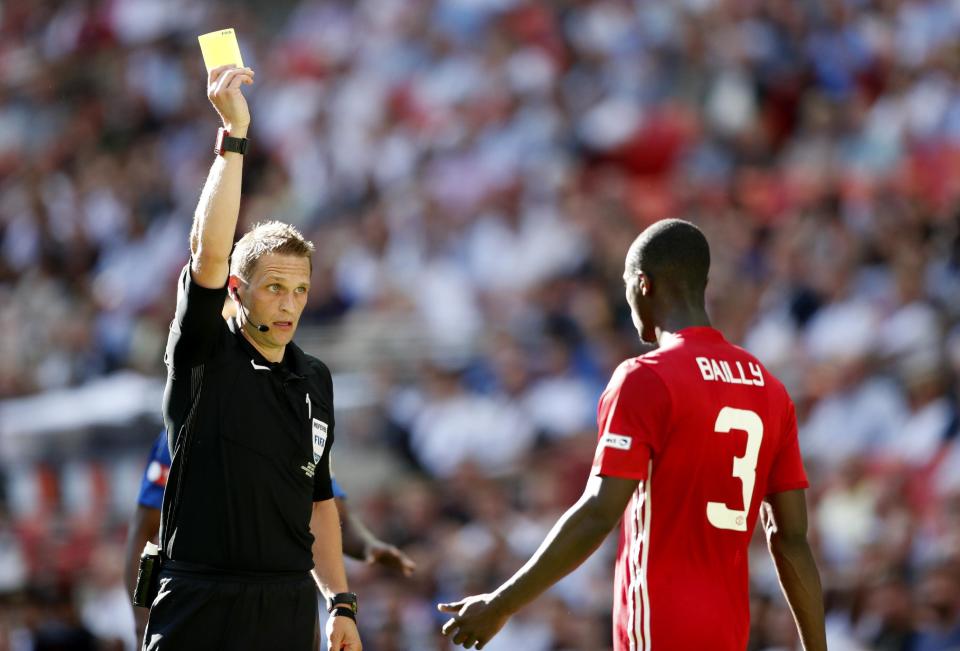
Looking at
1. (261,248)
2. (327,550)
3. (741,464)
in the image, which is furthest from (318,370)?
(741,464)

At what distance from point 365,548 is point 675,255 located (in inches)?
79.2

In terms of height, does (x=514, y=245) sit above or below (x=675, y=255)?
above

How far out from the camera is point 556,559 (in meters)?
Answer: 4.31

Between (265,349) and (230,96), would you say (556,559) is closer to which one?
(265,349)

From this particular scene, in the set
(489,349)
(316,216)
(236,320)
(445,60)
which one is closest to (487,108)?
(445,60)

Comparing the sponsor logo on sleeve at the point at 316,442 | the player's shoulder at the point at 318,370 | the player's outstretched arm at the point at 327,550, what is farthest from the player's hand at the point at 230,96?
the player's outstretched arm at the point at 327,550

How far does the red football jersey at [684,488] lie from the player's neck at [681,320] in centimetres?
6

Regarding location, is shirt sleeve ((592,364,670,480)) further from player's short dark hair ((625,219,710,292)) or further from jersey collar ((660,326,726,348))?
player's short dark hair ((625,219,710,292))

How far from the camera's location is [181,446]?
4.51m

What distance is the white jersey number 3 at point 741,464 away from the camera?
443 cm

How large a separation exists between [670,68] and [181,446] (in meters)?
9.11

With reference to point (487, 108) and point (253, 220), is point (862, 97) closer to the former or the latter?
point (487, 108)

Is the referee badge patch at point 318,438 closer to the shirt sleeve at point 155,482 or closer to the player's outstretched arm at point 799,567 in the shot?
the shirt sleeve at point 155,482

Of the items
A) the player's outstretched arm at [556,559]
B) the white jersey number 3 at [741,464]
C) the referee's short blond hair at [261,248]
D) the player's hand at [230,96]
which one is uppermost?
the player's hand at [230,96]
